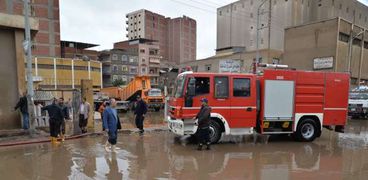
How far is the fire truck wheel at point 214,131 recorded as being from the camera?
33.1 ft

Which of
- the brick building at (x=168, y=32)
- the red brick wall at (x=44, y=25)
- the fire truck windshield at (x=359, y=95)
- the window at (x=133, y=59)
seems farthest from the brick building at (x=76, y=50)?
the fire truck windshield at (x=359, y=95)

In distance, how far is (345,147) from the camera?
403 inches

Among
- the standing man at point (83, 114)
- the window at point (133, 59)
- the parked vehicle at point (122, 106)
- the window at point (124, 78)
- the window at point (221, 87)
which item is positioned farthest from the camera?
the window at point (133, 59)

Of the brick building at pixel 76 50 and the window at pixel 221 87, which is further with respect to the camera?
the brick building at pixel 76 50

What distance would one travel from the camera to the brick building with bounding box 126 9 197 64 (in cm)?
12138

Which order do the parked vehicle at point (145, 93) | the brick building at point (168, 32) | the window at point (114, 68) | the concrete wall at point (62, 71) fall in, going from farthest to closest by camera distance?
the brick building at point (168, 32) → the window at point (114, 68) → the concrete wall at point (62, 71) → the parked vehicle at point (145, 93)

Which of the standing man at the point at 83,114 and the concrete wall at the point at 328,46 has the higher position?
the concrete wall at the point at 328,46

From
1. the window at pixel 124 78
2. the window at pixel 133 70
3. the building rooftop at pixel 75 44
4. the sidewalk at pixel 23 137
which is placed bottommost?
the sidewalk at pixel 23 137

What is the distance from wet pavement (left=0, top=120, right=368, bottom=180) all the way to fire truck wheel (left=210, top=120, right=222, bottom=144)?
25 centimetres

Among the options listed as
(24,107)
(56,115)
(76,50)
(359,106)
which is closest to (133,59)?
(76,50)

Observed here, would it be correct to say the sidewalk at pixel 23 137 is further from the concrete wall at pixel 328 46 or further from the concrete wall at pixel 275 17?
the concrete wall at pixel 275 17

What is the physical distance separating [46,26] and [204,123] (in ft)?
209

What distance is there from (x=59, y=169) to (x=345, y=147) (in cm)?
926

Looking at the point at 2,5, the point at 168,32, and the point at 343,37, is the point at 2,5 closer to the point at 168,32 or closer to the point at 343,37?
the point at 343,37
